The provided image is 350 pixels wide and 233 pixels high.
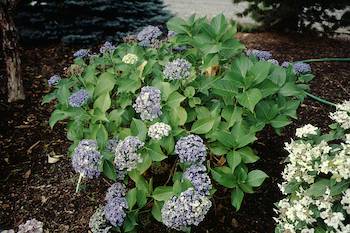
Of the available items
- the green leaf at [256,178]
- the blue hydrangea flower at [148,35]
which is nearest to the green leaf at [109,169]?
the green leaf at [256,178]

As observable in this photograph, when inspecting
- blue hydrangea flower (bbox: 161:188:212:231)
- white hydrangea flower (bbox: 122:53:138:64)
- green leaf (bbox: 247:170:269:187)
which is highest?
white hydrangea flower (bbox: 122:53:138:64)

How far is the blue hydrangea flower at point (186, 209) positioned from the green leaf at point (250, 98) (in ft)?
1.65

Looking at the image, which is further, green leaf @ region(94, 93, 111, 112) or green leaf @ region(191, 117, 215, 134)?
green leaf @ region(94, 93, 111, 112)

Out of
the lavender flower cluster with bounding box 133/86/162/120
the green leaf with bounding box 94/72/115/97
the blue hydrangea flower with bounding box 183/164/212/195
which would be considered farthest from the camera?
the green leaf with bounding box 94/72/115/97

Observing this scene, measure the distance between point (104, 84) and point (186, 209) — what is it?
0.86 m

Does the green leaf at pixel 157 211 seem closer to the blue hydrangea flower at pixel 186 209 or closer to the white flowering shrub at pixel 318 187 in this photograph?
the blue hydrangea flower at pixel 186 209

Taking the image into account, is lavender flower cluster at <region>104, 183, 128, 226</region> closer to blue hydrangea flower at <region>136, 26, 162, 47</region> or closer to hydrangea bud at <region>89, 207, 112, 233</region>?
hydrangea bud at <region>89, 207, 112, 233</region>

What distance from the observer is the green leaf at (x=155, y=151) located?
224 centimetres

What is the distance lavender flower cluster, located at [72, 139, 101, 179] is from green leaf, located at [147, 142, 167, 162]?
0.76ft

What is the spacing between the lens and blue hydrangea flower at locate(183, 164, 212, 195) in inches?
82.7

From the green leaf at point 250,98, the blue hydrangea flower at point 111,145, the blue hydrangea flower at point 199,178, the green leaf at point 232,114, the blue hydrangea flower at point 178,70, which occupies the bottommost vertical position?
the blue hydrangea flower at point 199,178

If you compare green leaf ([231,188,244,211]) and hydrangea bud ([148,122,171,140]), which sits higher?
hydrangea bud ([148,122,171,140])

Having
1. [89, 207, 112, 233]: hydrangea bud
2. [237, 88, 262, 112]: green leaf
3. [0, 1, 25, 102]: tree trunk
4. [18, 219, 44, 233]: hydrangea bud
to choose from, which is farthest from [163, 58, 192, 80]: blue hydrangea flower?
[0, 1, 25, 102]: tree trunk

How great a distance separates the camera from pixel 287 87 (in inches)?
99.8
